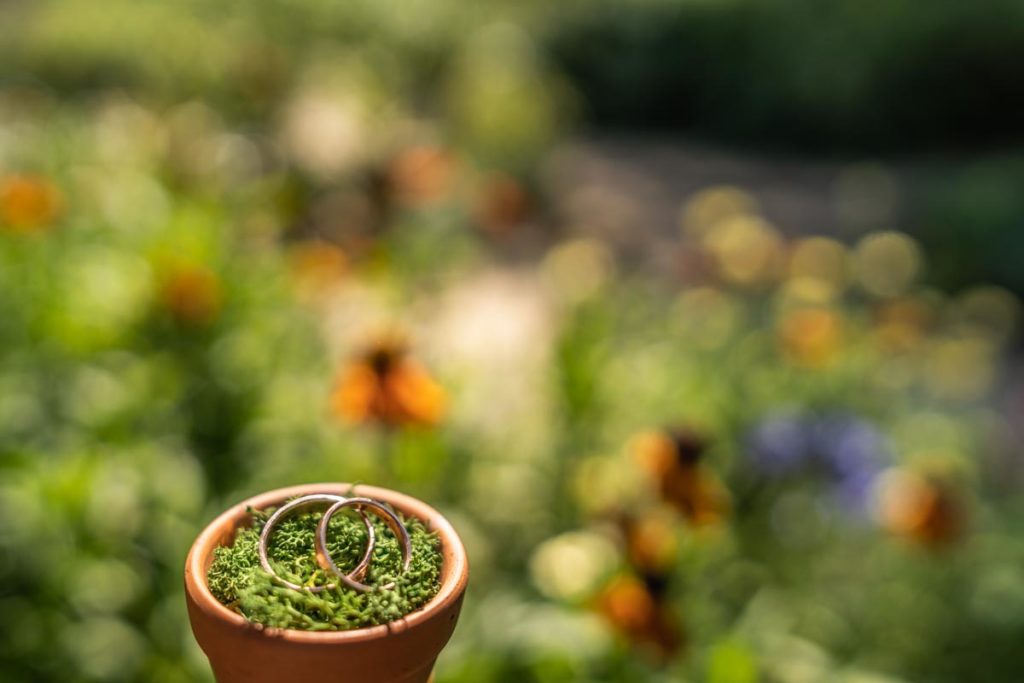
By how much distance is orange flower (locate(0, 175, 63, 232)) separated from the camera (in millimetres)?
2488

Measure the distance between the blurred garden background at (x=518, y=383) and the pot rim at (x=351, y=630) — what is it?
2.61 ft

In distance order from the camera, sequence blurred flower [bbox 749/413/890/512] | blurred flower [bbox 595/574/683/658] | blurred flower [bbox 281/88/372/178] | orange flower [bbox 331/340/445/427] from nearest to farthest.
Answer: blurred flower [bbox 595/574/683/658], orange flower [bbox 331/340/445/427], blurred flower [bbox 749/413/890/512], blurred flower [bbox 281/88/372/178]

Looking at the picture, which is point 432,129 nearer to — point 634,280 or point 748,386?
point 634,280

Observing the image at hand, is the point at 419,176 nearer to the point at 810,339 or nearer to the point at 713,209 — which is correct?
the point at 810,339

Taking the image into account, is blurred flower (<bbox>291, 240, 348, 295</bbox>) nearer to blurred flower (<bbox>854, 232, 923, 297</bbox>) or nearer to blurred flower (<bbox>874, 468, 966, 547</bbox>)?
blurred flower (<bbox>874, 468, 966, 547</bbox>)

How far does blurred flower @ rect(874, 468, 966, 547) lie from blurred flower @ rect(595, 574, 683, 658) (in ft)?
2.54

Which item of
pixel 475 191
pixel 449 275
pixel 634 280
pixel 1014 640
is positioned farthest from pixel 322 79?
pixel 1014 640

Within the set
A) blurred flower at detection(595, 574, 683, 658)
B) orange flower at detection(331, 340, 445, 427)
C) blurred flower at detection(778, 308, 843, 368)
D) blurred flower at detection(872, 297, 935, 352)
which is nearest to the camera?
blurred flower at detection(595, 574, 683, 658)

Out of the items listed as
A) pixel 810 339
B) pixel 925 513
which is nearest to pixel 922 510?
pixel 925 513

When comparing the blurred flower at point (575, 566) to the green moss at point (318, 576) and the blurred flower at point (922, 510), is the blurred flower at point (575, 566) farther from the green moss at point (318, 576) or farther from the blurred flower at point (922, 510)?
the green moss at point (318, 576)

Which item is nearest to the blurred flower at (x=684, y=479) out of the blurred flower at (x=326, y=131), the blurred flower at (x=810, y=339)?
the blurred flower at (x=810, y=339)

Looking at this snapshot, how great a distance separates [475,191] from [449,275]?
1296 millimetres

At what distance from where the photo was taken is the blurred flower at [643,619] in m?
1.56

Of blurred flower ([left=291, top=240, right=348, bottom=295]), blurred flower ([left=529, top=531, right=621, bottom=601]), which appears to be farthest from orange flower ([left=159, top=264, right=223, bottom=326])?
blurred flower ([left=529, top=531, right=621, bottom=601])
